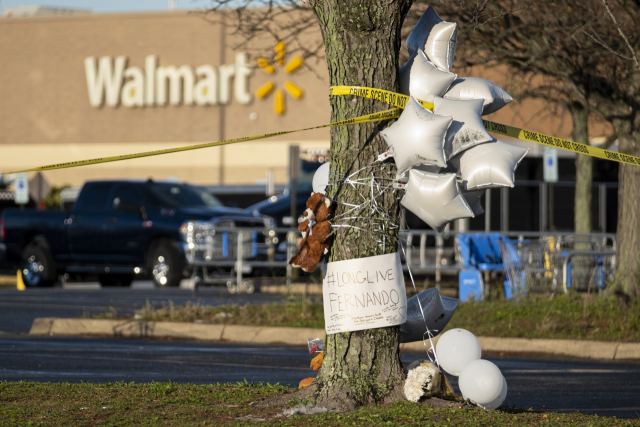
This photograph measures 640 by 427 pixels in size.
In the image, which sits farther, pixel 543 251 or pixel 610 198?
pixel 610 198

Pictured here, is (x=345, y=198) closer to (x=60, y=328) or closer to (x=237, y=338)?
(x=237, y=338)

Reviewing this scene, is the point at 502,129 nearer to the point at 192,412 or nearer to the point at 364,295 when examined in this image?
the point at 364,295

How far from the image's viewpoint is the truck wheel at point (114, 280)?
22.5m

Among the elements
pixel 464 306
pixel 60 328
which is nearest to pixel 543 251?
pixel 464 306

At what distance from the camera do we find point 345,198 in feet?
17.8

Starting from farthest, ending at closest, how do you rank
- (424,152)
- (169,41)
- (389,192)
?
(169,41)
(389,192)
(424,152)

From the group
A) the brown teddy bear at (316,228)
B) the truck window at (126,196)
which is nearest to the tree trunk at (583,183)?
the truck window at (126,196)

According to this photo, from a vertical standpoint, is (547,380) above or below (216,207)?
below

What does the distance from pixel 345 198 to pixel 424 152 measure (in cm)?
58

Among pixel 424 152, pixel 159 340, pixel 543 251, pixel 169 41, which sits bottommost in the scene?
pixel 159 340

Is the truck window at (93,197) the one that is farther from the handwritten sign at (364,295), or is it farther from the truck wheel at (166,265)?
the handwritten sign at (364,295)

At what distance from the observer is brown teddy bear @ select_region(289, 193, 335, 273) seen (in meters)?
5.31

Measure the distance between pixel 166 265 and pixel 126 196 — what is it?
5.94ft

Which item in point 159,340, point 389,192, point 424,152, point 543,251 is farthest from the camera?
point 543,251
